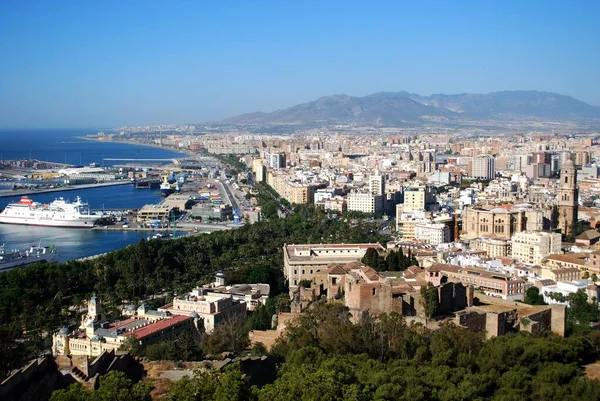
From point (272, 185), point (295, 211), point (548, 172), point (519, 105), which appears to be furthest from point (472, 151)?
point (519, 105)

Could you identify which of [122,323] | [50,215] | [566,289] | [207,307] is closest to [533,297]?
[566,289]

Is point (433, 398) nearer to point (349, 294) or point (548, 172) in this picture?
point (349, 294)

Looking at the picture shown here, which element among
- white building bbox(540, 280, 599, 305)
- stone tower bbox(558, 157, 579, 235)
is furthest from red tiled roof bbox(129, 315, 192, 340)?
stone tower bbox(558, 157, 579, 235)

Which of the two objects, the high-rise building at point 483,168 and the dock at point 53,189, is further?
the high-rise building at point 483,168

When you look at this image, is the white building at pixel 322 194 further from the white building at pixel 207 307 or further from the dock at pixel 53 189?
the white building at pixel 207 307

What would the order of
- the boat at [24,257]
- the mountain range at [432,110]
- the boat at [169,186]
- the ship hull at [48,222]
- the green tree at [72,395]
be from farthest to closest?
the mountain range at [432,110], the boat at [169,186], the ship hull at [48,222], the boat at [24,257], the green tree at [72,395]

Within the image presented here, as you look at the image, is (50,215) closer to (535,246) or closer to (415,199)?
(415,199)

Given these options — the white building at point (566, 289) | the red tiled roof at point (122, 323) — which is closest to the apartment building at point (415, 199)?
the white building at point (566, 289)
